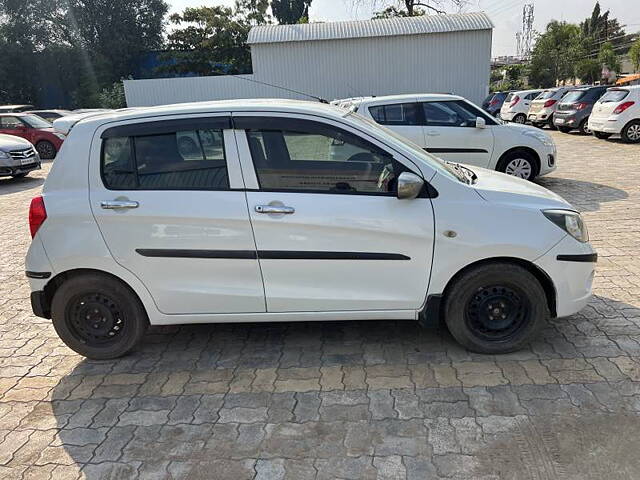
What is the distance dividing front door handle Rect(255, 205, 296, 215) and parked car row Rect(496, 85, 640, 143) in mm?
13808

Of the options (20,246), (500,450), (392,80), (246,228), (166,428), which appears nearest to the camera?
(500,450)

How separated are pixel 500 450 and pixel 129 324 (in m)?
2.51

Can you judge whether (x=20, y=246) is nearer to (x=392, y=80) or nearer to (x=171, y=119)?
(x=171, y=119)

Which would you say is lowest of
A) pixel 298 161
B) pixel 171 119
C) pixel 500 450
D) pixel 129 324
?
pixel 500 450

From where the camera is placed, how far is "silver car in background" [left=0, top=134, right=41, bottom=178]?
37.5ft

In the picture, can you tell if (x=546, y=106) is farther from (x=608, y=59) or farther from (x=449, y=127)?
(x=608, y=59)

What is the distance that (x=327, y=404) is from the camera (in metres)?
2.95

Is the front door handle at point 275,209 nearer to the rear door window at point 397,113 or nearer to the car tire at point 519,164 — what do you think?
the rear door window at point 397,113

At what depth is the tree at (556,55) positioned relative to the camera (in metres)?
42.0

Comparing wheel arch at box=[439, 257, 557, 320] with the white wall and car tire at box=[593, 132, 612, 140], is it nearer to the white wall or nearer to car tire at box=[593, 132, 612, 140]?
car tire at box=[593, 132, 612, 140]

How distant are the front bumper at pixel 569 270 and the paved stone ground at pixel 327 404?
374 millimetres

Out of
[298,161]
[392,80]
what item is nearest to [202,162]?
[298,161]

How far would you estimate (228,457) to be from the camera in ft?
8.40

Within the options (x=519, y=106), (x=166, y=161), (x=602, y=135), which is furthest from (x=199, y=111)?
(x=519, y=106)
